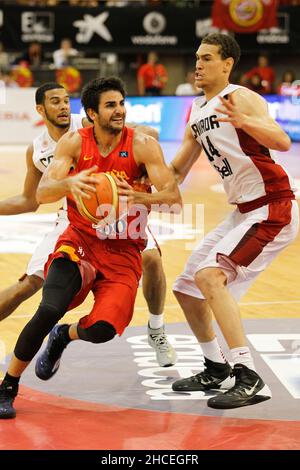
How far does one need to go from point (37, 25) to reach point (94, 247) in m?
19.8

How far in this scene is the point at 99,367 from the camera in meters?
6.45

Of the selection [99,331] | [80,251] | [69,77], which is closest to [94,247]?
[80,251]

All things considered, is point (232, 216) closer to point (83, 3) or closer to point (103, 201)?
point (103, 201)

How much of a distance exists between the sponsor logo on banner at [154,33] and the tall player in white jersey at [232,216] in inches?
771

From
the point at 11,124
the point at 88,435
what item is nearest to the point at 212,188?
the point at 11,124

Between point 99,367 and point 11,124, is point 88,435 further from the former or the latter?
point 11,124

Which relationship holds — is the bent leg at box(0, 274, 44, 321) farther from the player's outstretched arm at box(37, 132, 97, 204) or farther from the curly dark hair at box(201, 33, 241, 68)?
the curly dark hair at box(201, 33, 241, 68)

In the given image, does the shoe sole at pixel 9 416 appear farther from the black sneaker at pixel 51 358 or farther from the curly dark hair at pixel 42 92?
the curly dark hair at pixel 42 92

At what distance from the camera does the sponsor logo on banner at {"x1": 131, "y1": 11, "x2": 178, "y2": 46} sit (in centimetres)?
2506

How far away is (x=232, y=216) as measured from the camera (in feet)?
19.6

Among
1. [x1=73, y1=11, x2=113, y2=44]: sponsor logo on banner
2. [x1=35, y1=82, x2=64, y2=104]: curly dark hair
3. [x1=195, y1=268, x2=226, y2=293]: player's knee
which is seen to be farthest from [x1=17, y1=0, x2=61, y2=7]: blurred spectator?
[x1=195, y1=268, x2=226, y2=293]: player's knee

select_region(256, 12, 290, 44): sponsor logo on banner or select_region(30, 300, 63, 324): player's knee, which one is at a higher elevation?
select_region(256, 12, 290, 44): sponsor logo on banner

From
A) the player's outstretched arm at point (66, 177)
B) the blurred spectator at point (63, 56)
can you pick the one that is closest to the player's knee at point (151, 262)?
the player's outstretched arm at point (66, 177)

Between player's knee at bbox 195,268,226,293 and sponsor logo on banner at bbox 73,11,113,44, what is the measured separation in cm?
2008
